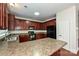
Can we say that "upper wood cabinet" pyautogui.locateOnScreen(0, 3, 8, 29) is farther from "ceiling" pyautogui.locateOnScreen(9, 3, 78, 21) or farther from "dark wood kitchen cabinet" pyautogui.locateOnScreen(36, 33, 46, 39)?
"dark wood kitchen cabinet" pyautogui.locateOnScreen(36, 33, 46, 39)

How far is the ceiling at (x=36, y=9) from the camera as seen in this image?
1235mm

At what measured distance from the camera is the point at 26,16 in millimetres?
1300

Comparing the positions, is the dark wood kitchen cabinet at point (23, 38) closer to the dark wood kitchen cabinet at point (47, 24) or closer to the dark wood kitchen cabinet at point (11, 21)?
the dark wood kitchen cabinet at point (11, 21)

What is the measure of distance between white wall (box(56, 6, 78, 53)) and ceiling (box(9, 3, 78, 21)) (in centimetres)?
8

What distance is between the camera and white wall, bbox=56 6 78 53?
1.24m

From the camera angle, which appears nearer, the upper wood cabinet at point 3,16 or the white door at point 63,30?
the upper wood cabinet at point 3,16

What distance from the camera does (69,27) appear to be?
128 cm

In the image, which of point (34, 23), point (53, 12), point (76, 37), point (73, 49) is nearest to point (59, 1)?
point (53, 12)

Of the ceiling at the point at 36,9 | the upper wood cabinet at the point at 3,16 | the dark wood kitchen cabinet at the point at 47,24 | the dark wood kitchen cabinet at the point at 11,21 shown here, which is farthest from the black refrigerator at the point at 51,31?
the upper wood cabinet at the point at 3,16

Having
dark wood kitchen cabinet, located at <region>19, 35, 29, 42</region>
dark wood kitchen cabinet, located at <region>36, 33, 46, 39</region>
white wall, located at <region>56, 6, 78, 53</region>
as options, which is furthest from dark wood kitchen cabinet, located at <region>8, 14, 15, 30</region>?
white wall, located at <region>56, 6, 78, 53</region>

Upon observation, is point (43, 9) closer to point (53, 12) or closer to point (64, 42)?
point (53, 12)

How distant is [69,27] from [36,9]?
56 centimetres

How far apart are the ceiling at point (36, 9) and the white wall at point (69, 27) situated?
8 cm

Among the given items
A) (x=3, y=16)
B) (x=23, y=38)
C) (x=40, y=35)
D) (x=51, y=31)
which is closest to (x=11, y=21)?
(x=3, y=16)
